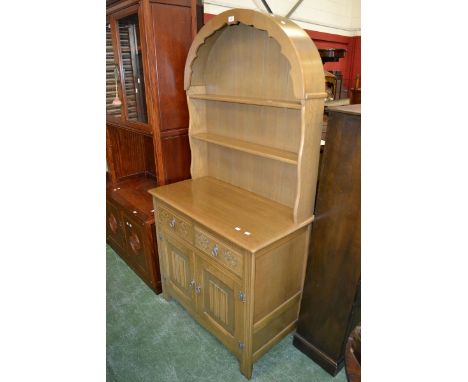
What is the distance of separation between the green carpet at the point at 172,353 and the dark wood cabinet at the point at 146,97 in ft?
0.92

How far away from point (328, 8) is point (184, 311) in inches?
169

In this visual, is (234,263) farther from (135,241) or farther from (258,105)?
(135,241)

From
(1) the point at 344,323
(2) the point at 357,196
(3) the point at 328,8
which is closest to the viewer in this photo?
(2) the point at 357,196

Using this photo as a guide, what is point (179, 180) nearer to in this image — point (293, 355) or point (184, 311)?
point (184, 311)

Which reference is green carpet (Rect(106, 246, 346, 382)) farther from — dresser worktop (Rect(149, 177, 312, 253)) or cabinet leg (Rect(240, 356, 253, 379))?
dresser worktop (Rect(149, 177, 312, 253))

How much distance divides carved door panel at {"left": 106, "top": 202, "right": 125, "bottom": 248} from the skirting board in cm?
161

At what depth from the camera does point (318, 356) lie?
189 centimetres

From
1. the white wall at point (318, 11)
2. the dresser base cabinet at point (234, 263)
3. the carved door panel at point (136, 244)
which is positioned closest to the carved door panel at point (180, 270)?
the dresser base cabinet at point (234, 263)

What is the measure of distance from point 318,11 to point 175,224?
12.1ft

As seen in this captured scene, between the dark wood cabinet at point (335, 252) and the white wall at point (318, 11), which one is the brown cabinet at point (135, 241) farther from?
the white wall at point (318, 11)

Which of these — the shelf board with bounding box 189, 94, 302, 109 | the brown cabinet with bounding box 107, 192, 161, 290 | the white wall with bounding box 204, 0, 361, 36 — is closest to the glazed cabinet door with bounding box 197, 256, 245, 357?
the brown cabinet with bounding box 107, 192, 161, 290

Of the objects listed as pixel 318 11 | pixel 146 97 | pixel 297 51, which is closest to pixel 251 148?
pixel 297 51

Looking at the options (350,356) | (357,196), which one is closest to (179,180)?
(357,196)
